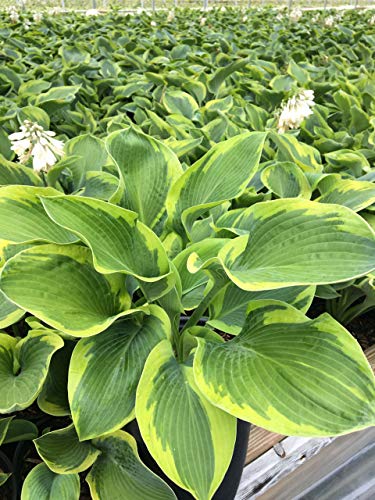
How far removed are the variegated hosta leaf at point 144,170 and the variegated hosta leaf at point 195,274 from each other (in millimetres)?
117

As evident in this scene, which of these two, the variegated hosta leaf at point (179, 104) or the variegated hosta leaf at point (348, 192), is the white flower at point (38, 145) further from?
the variegated hosta leaf at point (179, 104)

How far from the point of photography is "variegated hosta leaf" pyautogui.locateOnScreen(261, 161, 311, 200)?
964mm

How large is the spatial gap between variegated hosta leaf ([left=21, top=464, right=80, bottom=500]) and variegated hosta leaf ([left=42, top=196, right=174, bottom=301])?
0.98 ft

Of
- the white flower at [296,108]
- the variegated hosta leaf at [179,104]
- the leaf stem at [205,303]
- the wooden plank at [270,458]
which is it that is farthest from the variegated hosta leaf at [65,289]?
the variegated hosta leaf at [179,104]

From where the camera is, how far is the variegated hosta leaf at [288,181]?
3.16ft

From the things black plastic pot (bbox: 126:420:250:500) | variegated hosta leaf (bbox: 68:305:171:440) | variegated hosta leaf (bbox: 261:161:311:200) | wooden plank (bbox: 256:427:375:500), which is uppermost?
variegated hosta leaf (bbox: 68:305:171:440)

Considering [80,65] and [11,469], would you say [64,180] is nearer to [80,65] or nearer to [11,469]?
[11,469]

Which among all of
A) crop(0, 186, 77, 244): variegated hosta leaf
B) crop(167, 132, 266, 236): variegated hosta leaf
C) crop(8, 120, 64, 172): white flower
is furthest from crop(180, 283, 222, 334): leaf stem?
crop(8, 120, 64, 172): white flower

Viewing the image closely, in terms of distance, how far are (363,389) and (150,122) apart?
3.68 ft

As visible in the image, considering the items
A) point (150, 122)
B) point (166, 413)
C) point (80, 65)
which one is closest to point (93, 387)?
point (166, 413)

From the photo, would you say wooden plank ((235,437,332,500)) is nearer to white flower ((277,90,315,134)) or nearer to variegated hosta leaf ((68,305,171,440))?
variegated hosta leaf ((68,305,171,440))

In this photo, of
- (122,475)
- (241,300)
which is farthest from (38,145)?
(122,475)

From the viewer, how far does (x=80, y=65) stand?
217 centimetres

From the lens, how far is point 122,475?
0.74 meters
